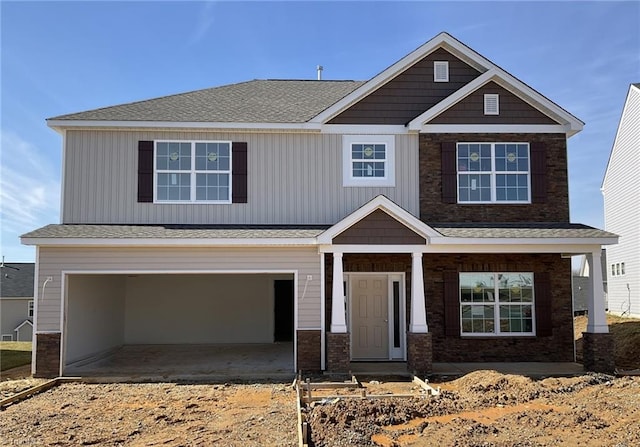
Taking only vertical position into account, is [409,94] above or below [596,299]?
above

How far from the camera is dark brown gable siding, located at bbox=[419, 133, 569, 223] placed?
1393 centimetres

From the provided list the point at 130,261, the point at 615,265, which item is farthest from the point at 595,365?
the point at 615,265

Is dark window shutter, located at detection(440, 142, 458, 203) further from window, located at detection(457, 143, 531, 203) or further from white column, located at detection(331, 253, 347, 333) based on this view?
white column, located at detection(331, 253, 347, 333)

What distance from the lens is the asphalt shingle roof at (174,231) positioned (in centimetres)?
1225

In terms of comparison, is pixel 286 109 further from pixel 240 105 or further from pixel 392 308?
pixel 392 308

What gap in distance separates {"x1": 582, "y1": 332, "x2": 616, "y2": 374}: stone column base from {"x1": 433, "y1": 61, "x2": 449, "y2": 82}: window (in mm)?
7315

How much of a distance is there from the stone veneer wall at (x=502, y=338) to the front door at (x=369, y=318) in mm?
1132

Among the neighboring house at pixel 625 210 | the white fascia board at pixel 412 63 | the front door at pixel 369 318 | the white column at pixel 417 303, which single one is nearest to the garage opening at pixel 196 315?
the front door at pixel 369 318

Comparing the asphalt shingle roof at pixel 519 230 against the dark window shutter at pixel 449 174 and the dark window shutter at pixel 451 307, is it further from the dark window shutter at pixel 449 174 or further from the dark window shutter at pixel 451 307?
the dark window shutter at pixel 451 307

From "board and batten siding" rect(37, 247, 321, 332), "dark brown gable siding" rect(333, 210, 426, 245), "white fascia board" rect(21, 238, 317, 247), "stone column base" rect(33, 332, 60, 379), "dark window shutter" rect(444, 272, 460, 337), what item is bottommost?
"stone column base" rect(33, 332, 60, 379)

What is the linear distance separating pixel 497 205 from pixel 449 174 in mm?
1455

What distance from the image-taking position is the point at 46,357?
12.0m

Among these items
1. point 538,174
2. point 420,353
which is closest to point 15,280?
point 420,353

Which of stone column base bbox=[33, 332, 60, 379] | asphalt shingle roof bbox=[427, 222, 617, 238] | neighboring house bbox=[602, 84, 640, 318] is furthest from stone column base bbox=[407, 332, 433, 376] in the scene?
neighboring house bbox=[602, 84, 640, 318]
